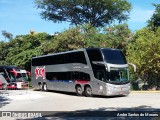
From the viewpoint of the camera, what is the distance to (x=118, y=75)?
82.0 feet

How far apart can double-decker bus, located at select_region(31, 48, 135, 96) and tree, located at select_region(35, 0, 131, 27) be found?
89.1 feet

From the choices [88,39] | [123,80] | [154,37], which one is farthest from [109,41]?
[123,80]

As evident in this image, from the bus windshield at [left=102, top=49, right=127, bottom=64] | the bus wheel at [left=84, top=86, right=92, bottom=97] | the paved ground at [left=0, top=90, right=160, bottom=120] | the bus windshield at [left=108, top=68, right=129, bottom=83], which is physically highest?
the bus windshield at [left=102, top=49, right=127, bottom=64]

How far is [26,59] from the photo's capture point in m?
47.4

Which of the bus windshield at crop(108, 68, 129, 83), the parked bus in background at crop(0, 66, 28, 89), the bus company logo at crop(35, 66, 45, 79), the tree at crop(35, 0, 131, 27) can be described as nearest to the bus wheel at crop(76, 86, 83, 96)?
the bus windshield at crop(108, 68, 129, 83)

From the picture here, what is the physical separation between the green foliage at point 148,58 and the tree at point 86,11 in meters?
22.2

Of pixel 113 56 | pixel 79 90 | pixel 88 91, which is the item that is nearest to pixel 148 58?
pixel 79 90

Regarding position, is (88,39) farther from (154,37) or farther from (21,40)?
(21,40)

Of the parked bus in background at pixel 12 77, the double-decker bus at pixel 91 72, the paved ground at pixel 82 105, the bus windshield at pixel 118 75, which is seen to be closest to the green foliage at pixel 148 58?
the double-decker bus at pixel 91 72

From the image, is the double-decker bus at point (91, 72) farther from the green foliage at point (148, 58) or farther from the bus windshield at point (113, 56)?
the green foliage at point (148, 58)

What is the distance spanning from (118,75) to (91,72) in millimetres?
2042

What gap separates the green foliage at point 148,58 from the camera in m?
33.9

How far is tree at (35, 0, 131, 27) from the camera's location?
189 ft

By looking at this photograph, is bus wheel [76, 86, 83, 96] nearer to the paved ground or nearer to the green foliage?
the paved ground
